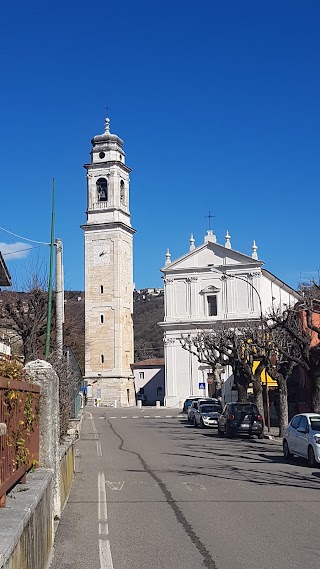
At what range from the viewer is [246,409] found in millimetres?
33344

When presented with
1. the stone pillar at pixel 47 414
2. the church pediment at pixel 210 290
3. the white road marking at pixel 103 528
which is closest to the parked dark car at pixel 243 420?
the white road marking at pixel 103 528

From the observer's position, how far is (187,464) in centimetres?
2089

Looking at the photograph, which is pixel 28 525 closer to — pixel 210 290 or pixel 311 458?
pixel 311 458

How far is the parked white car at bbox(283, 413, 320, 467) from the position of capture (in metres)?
19.9

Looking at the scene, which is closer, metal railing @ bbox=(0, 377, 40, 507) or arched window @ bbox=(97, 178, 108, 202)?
metal railing @ bbox=(0, 377, 40, 507)

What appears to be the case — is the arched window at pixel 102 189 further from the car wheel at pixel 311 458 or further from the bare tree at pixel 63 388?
the bare tree at pixel 63 388

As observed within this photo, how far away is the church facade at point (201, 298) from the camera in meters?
77.5

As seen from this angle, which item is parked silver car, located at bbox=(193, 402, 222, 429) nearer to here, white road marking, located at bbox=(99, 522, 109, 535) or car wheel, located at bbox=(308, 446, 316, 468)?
car wheel, located at bbox=(308, 446, 316, 468)

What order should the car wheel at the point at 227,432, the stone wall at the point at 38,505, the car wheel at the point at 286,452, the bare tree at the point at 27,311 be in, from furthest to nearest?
1. the car wheel at the point at 227,432
2. the bare tree at the point at 27,311
3. the car wheel at the point at 286,452
4. the stone wall at the point at 38,505

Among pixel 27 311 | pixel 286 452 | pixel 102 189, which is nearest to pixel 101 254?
pixel 102 189

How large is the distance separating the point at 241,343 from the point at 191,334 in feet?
117

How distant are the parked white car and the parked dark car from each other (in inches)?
403

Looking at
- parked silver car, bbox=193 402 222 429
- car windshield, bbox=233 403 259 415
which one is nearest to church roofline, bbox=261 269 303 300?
parked silver car, bbox=193 402 222 429

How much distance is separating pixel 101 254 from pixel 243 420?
5697 centimetres
